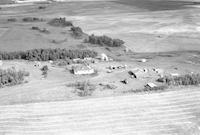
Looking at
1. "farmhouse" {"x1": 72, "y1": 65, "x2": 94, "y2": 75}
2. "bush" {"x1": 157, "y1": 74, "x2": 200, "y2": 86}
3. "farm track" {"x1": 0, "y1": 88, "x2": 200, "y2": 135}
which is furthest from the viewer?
"farmhouse" {"x1": 72, "y1": 65, "x2": 94, "y2": 75}

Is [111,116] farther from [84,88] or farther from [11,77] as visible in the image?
[11,77]

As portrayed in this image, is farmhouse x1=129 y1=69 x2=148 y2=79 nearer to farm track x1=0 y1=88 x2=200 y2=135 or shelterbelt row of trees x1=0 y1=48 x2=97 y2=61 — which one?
farm track x1=0 y1=88 x2=200 y2=135

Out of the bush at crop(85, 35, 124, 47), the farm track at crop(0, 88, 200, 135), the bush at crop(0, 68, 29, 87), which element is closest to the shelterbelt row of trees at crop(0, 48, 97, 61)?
the bush at crop(0, 68, 29, 87)

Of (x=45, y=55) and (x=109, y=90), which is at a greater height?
(x=45, y=55)

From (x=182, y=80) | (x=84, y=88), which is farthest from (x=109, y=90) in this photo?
(x=182, y=80)

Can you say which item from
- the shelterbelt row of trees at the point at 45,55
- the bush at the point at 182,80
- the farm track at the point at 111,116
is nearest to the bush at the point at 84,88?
the farm track at the point at 111,116

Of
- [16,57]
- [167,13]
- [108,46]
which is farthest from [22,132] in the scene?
[167,13]

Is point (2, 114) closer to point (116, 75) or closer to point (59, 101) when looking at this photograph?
point (59, 101)
